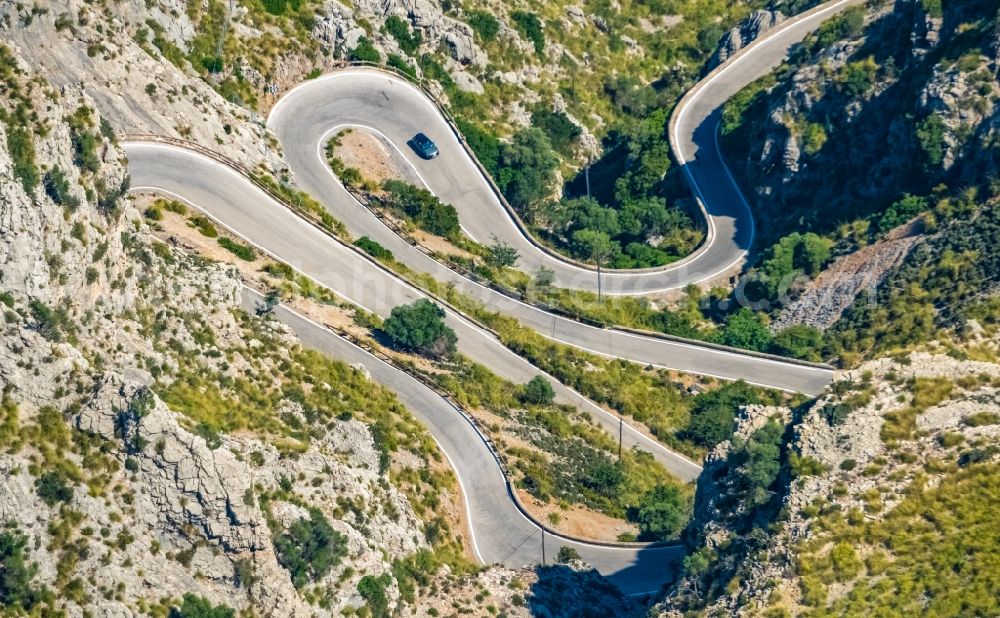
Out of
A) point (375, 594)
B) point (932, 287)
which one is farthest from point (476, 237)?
point (375, 594)

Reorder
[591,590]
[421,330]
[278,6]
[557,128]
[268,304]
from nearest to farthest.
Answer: [591,590] → [268,304] → [421,330] → [278,6] → [557,128]

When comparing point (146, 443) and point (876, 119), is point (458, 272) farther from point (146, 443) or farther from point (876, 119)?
point (146, 443)

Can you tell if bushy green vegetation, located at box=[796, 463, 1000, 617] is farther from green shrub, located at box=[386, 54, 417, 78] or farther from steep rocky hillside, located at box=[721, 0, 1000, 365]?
green shrub, located at box=[386, 54, 417, 78]

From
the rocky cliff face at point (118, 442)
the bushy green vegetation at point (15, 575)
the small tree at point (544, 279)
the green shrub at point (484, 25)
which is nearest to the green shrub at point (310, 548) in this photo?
the rocky cliff face at point (118, 442)

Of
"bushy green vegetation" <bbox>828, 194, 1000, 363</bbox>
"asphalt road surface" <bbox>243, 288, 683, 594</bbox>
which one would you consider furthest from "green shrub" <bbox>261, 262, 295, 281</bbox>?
"bushy green vegetation" <bbox>828, 194, 1000, 363</bbox>

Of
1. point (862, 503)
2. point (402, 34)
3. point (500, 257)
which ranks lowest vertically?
point (862, 503)

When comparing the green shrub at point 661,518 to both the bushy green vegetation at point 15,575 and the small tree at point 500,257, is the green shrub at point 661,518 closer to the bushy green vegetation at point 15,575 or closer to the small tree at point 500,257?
the small tree at point 500,257

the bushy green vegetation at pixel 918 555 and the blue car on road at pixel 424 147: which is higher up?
the blue car on road at pixel 424 147
